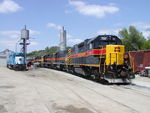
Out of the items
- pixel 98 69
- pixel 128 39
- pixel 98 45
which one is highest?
pixel 128 39

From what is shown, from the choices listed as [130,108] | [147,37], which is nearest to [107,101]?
[130,108]

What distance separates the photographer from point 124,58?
17.2m

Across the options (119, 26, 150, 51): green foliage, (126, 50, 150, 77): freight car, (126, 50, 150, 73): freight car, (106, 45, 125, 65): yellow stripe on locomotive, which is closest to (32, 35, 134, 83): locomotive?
(106, 45, 125, 65): yellow stripe on locomotive

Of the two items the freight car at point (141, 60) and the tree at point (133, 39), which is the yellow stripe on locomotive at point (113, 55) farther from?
the tree at point (133, 39)

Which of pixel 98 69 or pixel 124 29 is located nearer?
pixel 98 69

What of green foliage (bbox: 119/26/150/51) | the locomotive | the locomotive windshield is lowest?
the locomotive

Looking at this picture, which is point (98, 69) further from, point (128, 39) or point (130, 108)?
point (128, 39)

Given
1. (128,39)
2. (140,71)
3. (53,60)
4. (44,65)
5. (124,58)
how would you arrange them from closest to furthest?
(124,58), (140,71), (53,60), (44,65), (128,39)

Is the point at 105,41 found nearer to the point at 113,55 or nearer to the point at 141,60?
the point at 113,55

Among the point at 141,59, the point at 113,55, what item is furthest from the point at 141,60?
the point at 113,55

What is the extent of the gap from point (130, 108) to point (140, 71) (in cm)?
1828

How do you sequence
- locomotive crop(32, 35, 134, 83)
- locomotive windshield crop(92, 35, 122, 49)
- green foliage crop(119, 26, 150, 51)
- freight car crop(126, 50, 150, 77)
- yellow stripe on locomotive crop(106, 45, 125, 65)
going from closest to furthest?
locomotive crop(32, 35, 134, 83) → yellow stripe on locomotive crop(106, 45, 125, 65) → locomotive windshield crop(92, 35, 122, 49) → freight car crop(126, 50, 150, 77) → green foliage crop(119, 26, 150, 51)

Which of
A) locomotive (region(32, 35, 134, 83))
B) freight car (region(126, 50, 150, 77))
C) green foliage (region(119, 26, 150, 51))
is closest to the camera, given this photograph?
locomotive (region(32, 35, 134, 83))

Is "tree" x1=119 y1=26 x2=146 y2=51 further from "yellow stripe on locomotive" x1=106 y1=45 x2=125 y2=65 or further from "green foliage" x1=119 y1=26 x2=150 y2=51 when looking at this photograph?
"yellow stripe on locomotive" x1=106 y1=45 x2=125 y2=65
